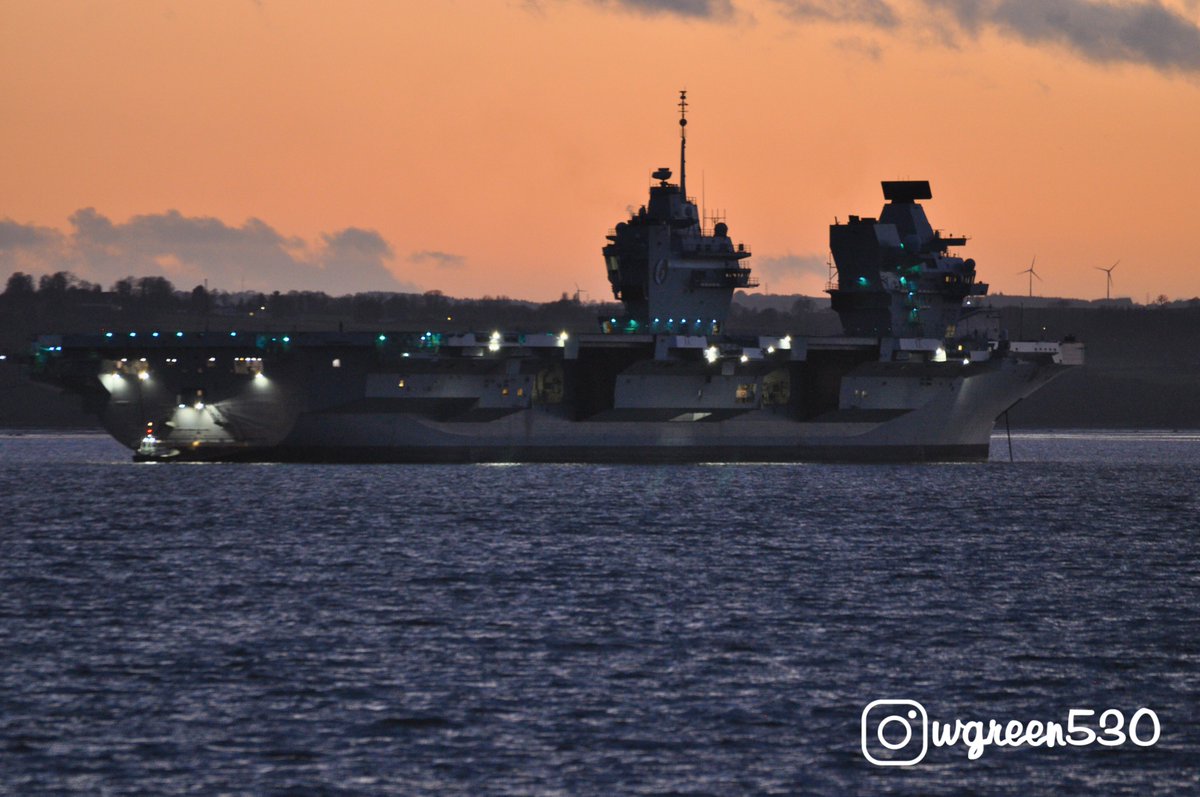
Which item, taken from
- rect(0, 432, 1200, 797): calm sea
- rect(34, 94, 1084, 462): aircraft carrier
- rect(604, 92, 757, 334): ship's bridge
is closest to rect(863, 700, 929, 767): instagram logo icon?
rect(0, 432, 1200, 797): calm sea

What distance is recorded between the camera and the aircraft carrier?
54.6 metres

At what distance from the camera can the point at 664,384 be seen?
196ft

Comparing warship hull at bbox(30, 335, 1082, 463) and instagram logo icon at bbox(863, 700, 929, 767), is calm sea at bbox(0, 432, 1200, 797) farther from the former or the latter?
warship hull at bbox(30, 335, 1082, 463)

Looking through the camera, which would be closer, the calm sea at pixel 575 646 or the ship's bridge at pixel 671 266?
the calm sea at pixel 575 646

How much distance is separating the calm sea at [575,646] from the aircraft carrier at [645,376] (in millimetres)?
7893

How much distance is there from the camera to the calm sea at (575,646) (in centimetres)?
1650

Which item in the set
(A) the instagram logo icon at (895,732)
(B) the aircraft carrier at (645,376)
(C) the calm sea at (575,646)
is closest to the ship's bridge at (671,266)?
(B) the aircraft carrier at (645,376)

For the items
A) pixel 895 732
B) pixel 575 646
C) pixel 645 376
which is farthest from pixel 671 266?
pixel 895 732

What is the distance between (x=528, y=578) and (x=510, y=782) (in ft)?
49.2

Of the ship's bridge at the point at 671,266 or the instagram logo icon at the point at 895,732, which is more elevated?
the ship's bridge at the point at 671,266

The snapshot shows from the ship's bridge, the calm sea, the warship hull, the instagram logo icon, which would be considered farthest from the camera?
the ship's bridge

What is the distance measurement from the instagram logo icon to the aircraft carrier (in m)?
35.6

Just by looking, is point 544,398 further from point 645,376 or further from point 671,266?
point 671,266

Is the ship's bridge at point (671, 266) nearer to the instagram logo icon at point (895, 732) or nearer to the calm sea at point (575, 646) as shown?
the calm sea at point (575, 646)
